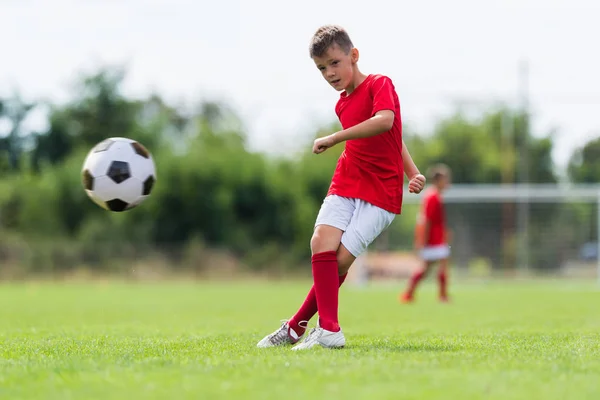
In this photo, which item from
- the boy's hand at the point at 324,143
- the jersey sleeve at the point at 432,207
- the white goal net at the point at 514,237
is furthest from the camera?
the white goal net at the point at 514,237

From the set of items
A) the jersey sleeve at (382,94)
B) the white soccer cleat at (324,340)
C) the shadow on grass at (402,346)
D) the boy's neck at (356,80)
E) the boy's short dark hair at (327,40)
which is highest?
the boy's short dark hair at (327,40)

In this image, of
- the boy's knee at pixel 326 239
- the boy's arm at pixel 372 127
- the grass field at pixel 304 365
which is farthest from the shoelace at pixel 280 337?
the boy's arm at pixel 372 127

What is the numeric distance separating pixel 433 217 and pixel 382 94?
9.14 metres

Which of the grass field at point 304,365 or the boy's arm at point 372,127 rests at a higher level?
the boy's arm at point 372,127

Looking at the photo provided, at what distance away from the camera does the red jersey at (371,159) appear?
219 inches

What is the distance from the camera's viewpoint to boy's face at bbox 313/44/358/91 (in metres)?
5.43

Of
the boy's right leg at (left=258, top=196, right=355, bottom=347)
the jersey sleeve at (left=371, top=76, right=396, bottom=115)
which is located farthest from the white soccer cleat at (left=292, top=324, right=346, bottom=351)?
the jersey sleeve at (left=371, top=76, right=396, bottom=115)

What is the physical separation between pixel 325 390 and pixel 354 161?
7.77 ft

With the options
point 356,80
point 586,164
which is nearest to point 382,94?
A: point 356,80

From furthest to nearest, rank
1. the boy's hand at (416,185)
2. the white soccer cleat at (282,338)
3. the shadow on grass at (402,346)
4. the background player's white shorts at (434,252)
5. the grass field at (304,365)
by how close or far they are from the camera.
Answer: the background player's white shorts at (434,252) → the white soccer cleat at (282,338) → the boy's hand at (416,185) → the shadow on grass at (402,346) → the grass field at (304,365)

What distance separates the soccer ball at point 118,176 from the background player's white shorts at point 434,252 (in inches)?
320

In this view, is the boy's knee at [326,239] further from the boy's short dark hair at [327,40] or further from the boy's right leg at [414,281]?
the boy's right leg at [414,281]

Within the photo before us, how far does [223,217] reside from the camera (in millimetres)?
32125

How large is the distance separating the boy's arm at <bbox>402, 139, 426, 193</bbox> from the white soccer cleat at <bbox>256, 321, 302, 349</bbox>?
1.22 metres
